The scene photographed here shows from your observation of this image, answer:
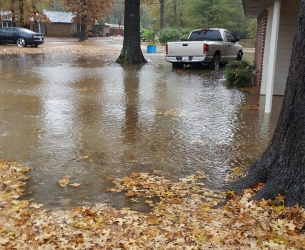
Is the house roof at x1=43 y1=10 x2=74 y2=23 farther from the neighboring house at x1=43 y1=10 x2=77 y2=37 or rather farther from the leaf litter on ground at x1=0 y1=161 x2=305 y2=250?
the leaf litter on ground at x1=0 y1=161 x2=305 y2=250

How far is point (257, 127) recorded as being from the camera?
7301 mm

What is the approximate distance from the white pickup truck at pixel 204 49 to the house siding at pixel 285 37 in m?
5.88

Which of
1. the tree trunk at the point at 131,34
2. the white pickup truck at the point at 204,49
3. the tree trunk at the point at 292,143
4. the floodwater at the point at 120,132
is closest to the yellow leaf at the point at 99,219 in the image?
the floodwater at the point at 120,132

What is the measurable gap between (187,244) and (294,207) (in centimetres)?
117

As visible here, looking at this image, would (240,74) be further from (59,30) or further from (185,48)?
(59,30)

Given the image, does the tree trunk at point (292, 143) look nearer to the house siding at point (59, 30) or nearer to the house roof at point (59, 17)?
the house siding at point (59, 30)

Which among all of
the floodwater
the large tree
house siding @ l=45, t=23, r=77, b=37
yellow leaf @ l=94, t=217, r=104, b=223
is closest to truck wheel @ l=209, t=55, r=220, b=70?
the floodwater

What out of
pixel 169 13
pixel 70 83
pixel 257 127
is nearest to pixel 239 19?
pixel 169 13

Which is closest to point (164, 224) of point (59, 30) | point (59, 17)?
point (59, 30)

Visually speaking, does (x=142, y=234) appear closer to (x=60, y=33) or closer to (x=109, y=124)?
(x=109, y=124)

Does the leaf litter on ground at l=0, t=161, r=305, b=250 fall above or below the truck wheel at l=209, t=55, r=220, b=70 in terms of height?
below

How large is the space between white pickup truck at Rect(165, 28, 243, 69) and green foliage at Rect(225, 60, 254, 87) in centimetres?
368

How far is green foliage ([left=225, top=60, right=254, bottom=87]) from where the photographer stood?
467 inches

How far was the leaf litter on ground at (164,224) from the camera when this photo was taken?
11.1 feet
